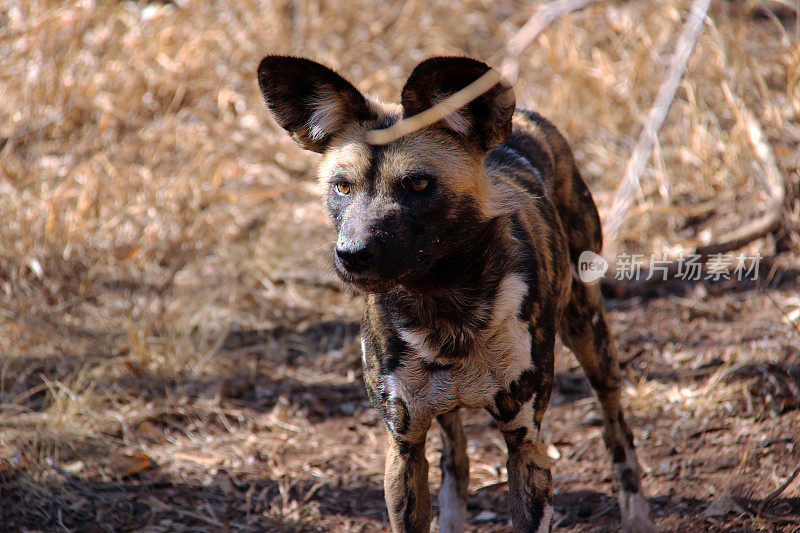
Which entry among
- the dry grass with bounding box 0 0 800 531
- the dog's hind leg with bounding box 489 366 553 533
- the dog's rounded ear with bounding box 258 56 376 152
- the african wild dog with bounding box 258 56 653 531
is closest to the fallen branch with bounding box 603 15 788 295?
the dry grass with bounding box 0 0 800 531

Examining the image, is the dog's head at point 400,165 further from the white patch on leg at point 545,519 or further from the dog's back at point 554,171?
the white patch on leg at point 545,519

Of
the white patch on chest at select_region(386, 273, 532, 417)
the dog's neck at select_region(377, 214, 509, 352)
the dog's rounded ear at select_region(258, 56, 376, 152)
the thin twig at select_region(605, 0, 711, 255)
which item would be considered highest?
the thin twig at select_region(605, 0, 711, 255)

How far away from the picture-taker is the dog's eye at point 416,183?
210 centimetres

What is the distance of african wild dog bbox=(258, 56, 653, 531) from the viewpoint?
6.82ft

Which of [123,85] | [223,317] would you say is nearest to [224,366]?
[223,317]

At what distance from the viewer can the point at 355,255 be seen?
1.97 metres

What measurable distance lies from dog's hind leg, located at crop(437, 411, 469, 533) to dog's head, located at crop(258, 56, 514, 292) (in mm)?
1011

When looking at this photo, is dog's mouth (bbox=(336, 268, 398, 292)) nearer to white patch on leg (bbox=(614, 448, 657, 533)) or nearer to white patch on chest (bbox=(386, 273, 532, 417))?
white patch on chest (bbox=(386, 273, 532, 417))

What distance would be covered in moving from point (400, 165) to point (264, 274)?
303 cm

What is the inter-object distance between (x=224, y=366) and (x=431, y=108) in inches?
97.6

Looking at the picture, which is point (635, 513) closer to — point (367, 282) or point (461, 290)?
point (461, 290)

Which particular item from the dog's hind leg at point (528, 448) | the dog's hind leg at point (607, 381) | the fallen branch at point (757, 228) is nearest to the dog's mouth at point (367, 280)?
the dog's hind leg at point (528, 448)

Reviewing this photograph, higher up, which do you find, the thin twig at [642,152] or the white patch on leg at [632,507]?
the thin twig at [642,152]

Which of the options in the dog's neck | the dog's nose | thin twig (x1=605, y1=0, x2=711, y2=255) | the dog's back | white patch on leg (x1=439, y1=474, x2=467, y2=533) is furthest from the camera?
white patch on leg (x1=439, y1=474, x2=467, y2=533)
